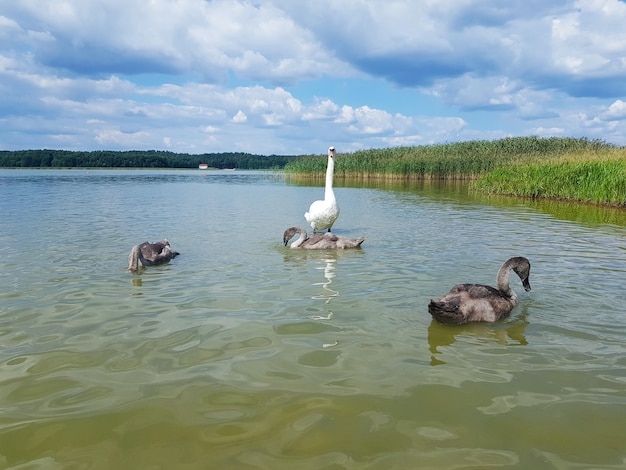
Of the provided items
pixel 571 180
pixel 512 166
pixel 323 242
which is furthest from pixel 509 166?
pixel 323 242

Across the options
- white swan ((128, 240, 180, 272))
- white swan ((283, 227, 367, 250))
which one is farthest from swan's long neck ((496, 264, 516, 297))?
white swan ((128, 240, 180, 272))

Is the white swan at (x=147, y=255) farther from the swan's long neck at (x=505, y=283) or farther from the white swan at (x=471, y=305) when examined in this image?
the swan's long neck at (x=505, y=283)

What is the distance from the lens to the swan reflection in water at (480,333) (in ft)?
18.4

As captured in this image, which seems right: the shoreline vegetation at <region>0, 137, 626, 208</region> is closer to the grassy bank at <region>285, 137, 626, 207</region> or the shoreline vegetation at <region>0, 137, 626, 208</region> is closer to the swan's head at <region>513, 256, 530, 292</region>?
the grassy bank at <region>285, 137, 626, 207</region>

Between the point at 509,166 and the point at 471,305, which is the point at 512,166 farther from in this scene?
the point at 471,305

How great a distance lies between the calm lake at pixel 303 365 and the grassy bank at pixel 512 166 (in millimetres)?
16925

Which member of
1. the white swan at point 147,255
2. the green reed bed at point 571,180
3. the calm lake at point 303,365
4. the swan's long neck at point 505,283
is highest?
the green reed bed at point 571,180

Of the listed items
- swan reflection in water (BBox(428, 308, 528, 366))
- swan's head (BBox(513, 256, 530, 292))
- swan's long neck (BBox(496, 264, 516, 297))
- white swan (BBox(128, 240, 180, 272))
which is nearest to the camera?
swan reflection in water (BBox(428, 308, 528, 366))

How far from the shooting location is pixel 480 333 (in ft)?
19.7

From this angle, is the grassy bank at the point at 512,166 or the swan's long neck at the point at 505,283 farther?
the grassy bank at the point at 512,166

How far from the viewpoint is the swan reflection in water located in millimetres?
5602

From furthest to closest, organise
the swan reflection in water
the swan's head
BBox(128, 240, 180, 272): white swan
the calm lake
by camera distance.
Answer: BBox(128, 240, 180, 272): white swan → the swan's head → the swan reflection in water → the calm lake

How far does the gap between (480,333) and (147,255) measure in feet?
21.5

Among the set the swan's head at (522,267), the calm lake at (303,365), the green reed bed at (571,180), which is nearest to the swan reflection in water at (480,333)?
the calm lake at (303,365)
